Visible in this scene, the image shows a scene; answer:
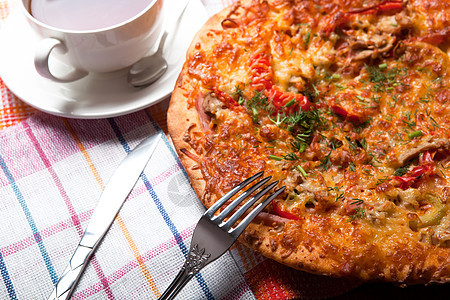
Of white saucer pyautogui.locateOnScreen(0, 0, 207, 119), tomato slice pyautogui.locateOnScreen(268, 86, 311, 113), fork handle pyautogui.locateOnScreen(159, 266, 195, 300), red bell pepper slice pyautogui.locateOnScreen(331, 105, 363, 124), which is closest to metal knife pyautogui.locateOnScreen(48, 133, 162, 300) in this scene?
white saucer pyautogui.locateOnScreen(0, 0, 207, 119)

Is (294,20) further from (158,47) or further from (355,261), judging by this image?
(355,261)

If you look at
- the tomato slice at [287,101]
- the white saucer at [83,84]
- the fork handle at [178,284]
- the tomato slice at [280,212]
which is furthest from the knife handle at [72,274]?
the tomato slice at [287,101]

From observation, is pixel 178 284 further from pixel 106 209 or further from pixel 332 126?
pixel 332 126

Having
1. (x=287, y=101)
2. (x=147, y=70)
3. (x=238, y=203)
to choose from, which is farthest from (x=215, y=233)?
(x=147, y=70)

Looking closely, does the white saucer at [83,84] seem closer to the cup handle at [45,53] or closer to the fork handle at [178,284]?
the cup handle at [45,53]

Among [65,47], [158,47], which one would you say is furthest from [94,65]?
[158,47]

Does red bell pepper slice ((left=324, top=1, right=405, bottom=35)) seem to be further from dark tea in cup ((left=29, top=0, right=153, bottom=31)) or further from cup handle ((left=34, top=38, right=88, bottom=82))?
cup handle ((left=34, top=38, right=88, bottom=82))
